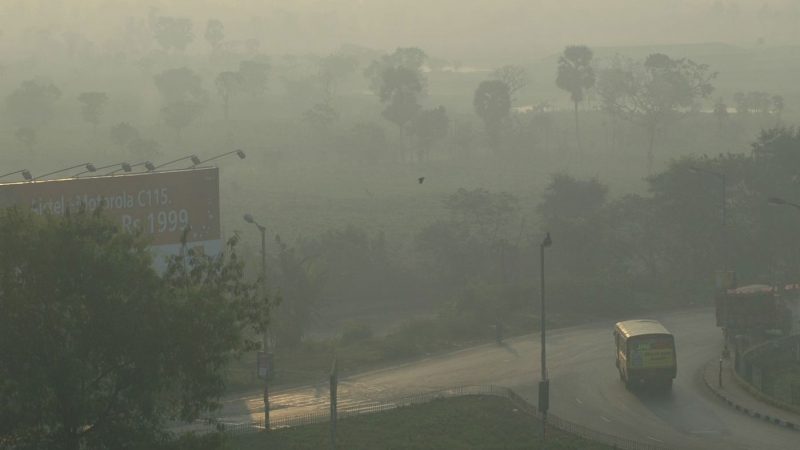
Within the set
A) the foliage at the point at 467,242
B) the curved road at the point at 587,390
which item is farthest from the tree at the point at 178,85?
the curved road at the point at 587,390

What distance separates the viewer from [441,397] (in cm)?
3984

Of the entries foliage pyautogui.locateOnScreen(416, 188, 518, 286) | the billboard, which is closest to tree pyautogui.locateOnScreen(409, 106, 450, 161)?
foliage pyautogui.locateOnScreen(416, 188, 518, 286)

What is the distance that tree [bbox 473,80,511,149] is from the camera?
13675 centimetres

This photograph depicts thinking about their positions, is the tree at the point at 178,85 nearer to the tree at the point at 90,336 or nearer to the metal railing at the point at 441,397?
the metal railing at the point at 441,397

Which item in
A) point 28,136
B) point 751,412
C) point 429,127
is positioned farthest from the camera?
point 429,127

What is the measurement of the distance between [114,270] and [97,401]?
2664 mm

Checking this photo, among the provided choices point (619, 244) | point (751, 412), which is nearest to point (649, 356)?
point (751, 412)

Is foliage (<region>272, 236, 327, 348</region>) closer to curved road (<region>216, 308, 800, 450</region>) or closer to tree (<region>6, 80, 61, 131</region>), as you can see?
curved road (<region>216, 308, 800, 450</region>)

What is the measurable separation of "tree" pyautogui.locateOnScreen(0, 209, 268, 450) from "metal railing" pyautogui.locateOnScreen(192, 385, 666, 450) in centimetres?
934

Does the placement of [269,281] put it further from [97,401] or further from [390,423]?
[97,401]

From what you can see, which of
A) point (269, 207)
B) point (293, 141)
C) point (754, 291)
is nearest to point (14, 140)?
point (293, 141)

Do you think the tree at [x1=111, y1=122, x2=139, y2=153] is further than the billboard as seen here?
Yes

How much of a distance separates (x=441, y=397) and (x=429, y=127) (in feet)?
309

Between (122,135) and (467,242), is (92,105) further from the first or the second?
(467,242)
